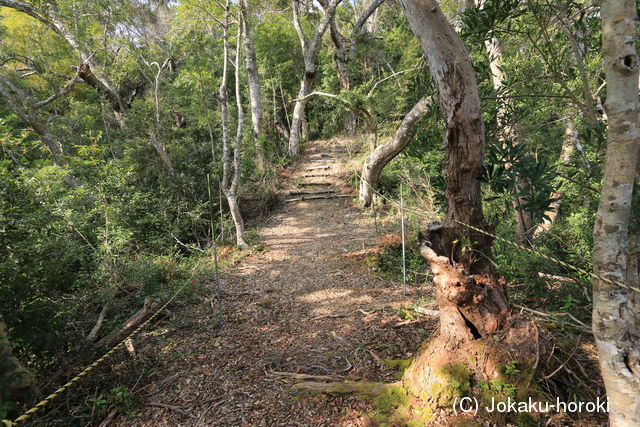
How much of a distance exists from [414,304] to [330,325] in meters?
1.20

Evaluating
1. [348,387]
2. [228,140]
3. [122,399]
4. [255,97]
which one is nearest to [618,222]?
[348,387]

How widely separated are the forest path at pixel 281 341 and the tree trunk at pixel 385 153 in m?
2.33

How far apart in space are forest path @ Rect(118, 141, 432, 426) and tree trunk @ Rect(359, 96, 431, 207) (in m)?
2.33

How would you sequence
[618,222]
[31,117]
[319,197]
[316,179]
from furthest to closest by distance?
[316,179]
[319,197]
[31,117]
[618,222]

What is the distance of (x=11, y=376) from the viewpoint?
2.39 meters

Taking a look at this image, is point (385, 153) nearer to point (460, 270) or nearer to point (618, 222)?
point (460, 270)

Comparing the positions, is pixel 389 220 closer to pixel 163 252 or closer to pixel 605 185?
pixel 163 252

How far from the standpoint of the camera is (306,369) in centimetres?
312

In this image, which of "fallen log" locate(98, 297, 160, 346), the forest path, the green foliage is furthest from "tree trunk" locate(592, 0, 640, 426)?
"fallen log" locate(98, 297, 160, 346)

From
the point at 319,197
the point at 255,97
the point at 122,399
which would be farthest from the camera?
the point at 255,97

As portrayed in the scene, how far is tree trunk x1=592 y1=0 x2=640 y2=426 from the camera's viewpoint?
1431 millimetres

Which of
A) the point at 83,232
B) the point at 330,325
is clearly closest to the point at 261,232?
the point at 83,232

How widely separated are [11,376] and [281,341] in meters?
2.41

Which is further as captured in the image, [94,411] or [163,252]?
[163,252]
